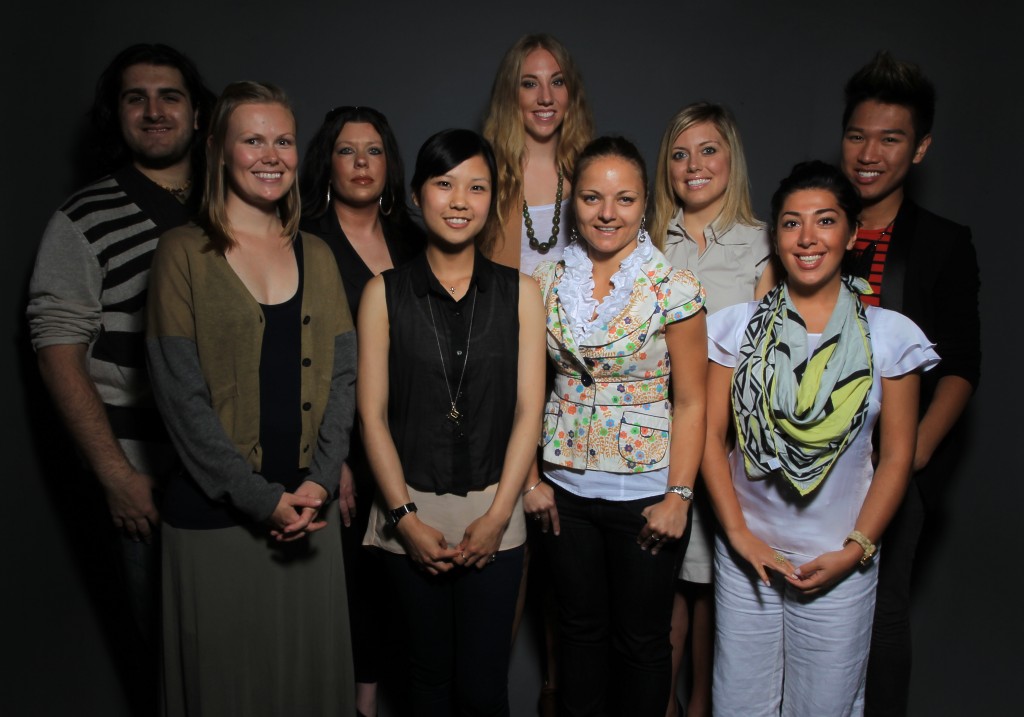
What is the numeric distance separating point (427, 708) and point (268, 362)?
980 mm

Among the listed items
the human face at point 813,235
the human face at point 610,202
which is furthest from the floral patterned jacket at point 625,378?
the human face at point 813,235

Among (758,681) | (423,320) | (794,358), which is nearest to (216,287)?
(423,320)

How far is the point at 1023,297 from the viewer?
3.02m

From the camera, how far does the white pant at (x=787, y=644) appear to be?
2.02 metres

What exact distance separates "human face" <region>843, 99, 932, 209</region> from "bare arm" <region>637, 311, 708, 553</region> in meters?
0.77

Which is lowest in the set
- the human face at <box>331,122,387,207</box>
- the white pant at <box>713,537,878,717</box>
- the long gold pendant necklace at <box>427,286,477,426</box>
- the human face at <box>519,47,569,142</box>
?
the white pant at <box>713,537,878,717</box>

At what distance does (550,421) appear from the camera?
7.21 ft

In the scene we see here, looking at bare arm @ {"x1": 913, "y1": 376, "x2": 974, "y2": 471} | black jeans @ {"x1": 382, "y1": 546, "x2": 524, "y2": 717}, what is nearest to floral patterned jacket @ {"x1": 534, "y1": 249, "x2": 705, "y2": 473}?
black jeans @ {"x1": 382, "y1": 546, "x2": 524, "y2": 717}

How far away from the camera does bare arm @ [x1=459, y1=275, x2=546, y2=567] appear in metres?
2.00

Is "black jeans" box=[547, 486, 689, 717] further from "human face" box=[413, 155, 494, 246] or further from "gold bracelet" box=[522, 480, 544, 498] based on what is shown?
"human face" box=[413, 155, 494, 246]

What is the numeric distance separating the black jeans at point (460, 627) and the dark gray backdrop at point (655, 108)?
92 cm

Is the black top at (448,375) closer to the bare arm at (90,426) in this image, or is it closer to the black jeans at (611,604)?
the black jeans at (611,604)

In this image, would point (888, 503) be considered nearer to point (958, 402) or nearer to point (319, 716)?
point (958, 402)

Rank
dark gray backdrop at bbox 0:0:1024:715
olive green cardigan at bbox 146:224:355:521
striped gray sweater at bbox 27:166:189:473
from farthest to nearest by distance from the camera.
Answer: dark gray backdrop at bbox 0:0:1024:715 < striped gray sweater at bbox 27:166:189:473 < olive green cardigan at bbox 146:224:355:521
